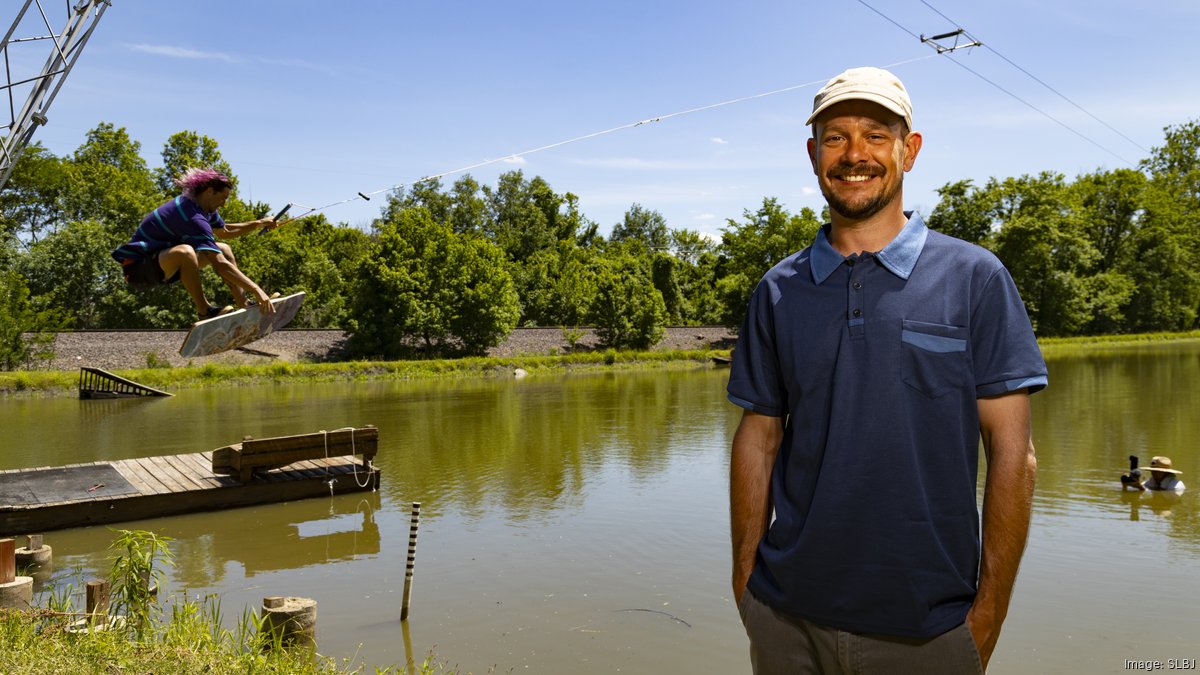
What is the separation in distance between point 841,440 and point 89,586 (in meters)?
8.01

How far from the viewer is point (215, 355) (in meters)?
43.7

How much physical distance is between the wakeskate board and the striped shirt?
819mm

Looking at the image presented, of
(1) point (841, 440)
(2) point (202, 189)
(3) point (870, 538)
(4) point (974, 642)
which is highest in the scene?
(2) point (202, 189)

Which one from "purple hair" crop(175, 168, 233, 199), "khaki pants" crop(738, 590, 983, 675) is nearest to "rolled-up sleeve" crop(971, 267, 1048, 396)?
"khaki pants" crop(738, 590, 983, 675)

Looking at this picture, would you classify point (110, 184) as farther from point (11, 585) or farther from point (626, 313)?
point (11, 585)

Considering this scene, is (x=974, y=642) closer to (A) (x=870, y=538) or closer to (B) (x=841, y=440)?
(A) (x=870, y=538)

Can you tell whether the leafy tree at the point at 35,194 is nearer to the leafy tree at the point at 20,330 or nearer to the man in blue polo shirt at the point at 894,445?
the leafy tree at the point at 20,330

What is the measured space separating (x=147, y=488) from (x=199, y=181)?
9210 mm

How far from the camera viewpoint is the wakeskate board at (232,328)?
8594 millimetres

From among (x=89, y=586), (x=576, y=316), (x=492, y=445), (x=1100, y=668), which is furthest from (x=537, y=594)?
(x=576, y=316)

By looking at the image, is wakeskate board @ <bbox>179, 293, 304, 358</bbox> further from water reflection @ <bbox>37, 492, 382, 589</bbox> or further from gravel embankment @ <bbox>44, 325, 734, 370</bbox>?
gravel embankment @ <bbox>44, 325, 734, 370</bbox>

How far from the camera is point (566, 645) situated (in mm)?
9195

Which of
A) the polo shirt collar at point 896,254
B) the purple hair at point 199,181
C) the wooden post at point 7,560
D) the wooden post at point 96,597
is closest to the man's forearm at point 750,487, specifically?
the polo shirt collar at point 896,254

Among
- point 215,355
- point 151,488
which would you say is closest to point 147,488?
point 151,488
